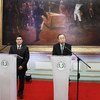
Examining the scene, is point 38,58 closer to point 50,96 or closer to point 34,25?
point 34,25

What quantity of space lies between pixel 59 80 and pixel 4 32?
13.6ft

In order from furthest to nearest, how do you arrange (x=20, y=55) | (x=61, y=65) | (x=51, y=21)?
(x=51, y=21) < (x=20, y=55) < (x=61, y=65)

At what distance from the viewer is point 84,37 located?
8.86m

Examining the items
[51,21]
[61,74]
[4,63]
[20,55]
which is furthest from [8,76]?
[51,21]

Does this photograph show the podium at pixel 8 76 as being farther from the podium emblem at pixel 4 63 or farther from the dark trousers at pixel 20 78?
the dark trousers at pixel 20 78

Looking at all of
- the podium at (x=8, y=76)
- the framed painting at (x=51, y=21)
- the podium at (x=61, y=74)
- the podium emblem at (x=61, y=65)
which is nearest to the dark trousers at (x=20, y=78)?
the podium at (x=8, y=76)

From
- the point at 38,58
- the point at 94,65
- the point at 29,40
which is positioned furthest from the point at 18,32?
the point at 94,65

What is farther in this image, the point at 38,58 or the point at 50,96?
the point at 38,58

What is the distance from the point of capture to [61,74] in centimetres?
552

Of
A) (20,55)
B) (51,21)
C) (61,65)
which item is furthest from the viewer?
(51,21)

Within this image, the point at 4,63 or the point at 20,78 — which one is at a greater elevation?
the point at 4,63

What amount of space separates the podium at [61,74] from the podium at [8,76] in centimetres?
85

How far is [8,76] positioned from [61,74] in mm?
1106

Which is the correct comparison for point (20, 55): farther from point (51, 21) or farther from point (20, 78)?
point (51, 21)
